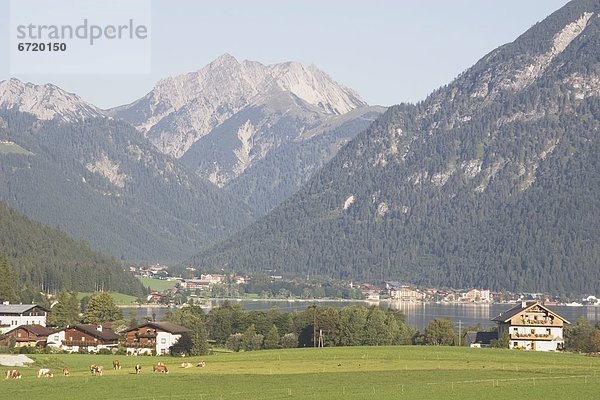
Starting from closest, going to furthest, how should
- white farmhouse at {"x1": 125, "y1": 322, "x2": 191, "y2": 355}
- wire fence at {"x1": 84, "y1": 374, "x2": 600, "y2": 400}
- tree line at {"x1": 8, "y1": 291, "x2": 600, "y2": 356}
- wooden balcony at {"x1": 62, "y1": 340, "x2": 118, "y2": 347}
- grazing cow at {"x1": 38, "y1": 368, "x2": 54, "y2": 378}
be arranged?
wire fence at {"x1": 84, "y1": 374, "x2": 600, "y2": 400} < grazing cow at {"x1": 38, "y1": 368, "x2": 54, "y2": 378} < white farmhouse at {"x1": 125, "y1": 322, "x2": 191, "y2": 355} < tree line at {"x1": 8, "y1": 291, "x2": 600, "y2": 356} < wooden balcony at {"x1": 62, "y1": 340, "x2": 118, "y2": 347}

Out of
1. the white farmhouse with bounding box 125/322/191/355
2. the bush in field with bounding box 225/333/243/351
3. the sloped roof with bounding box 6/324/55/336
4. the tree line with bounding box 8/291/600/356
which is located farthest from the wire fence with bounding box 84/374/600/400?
the sloped roof with bounding box 6/324/55/336

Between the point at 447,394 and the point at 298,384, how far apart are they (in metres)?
13.4

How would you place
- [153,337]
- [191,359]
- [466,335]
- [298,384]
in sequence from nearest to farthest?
[298,384] < [191,359] < [153,337] < [466,335]

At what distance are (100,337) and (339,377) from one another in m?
65.3

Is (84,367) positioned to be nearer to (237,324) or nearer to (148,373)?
(148,373)

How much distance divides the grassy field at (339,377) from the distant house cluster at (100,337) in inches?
807

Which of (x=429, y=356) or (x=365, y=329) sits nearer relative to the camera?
(x=429, y=356)

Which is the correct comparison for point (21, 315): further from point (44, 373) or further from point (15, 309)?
point (44, 373)

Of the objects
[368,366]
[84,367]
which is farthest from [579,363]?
[84,367]

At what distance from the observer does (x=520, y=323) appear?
169750 millimetres

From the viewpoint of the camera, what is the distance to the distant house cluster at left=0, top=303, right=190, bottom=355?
6289 inches

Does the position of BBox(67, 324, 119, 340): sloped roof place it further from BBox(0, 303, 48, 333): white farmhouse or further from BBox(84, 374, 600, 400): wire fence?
BBox(84, 374, 600, 400): wire fence

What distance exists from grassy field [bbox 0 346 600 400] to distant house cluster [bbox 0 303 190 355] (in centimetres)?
2051

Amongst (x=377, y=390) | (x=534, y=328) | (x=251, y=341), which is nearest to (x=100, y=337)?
(x=251, y=341)
